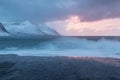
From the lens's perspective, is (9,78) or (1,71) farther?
(1,71)

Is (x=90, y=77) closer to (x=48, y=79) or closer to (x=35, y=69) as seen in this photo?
(x=48, y=79)

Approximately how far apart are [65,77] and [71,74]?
78 cm

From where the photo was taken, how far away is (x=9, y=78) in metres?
14.1

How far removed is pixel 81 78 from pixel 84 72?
1641 mm

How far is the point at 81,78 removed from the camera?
13797mm

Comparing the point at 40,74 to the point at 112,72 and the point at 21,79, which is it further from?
the point at 112,72

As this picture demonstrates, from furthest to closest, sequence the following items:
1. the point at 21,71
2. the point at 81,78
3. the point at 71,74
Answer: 1. the point at 21,71
2. the point at 71,74
3. the point at 81,78

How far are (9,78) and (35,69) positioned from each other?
10.4ft

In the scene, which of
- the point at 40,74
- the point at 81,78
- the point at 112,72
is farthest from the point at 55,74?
the point at 112,72

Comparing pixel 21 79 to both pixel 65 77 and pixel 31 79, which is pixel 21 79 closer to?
pixel 31 79

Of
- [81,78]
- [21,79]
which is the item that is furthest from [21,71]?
[81,78]

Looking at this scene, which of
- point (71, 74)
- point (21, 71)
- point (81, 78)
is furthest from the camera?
point (21, 71)

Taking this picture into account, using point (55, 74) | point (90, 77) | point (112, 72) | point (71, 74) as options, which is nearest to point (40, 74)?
point (55, 74)

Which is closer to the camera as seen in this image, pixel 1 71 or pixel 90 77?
pixel 90 77
